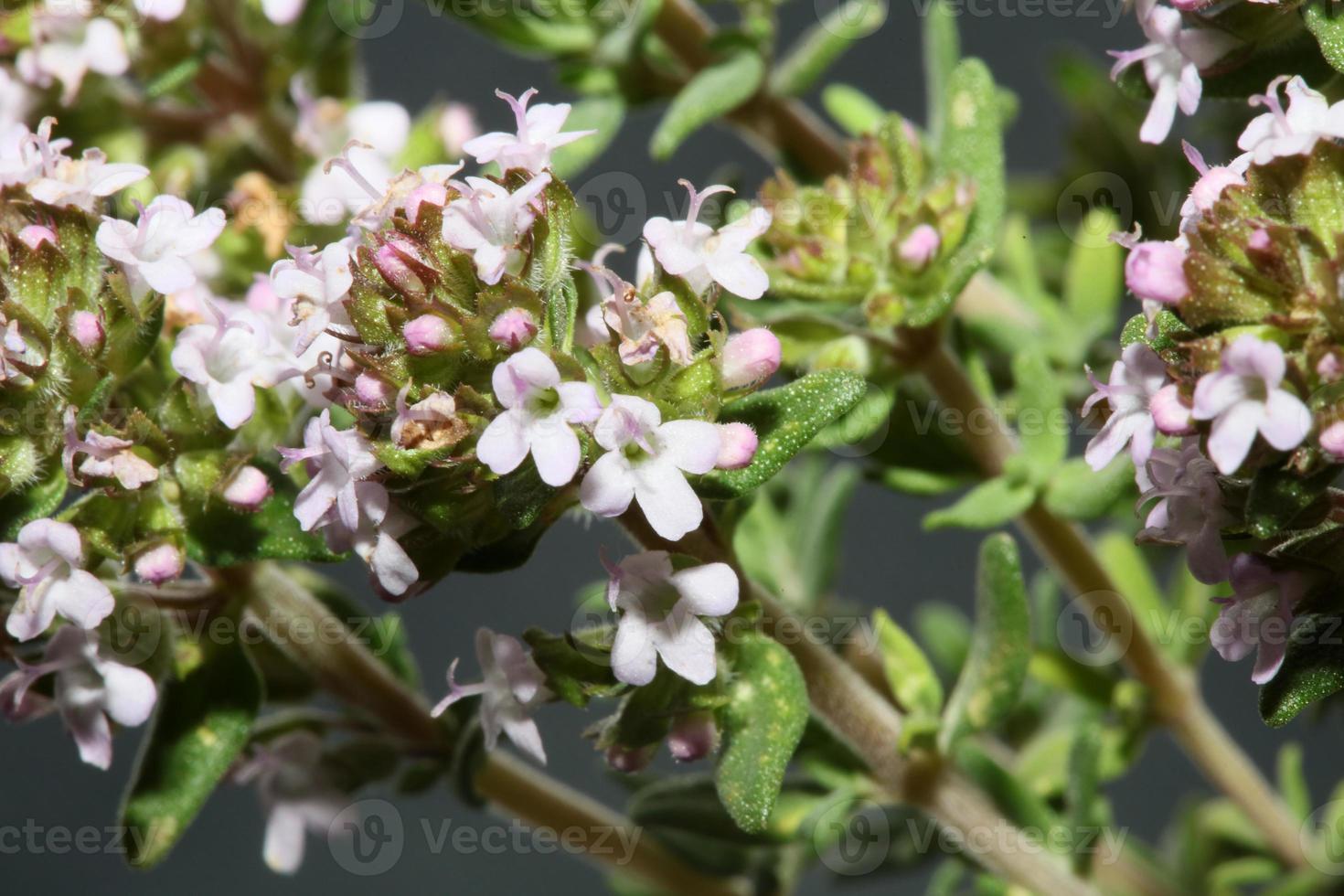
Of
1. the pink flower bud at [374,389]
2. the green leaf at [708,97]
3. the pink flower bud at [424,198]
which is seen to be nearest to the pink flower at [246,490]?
the pink flower bud at [374,389]

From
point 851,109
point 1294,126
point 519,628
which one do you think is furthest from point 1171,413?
point 519,628

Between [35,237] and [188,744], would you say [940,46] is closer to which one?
[35,237]


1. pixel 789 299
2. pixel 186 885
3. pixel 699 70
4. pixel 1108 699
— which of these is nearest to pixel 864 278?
pixel 789 299

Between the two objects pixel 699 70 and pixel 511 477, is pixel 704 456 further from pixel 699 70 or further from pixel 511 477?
pixel 699 70

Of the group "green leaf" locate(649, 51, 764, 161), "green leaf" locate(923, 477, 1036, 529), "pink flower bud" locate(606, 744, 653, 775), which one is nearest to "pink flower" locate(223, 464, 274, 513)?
"pink flower bud" locate(606, 744, 653, 775)

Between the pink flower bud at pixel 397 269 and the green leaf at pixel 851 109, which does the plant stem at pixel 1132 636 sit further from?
the pink flower bud at pixel 397 269
